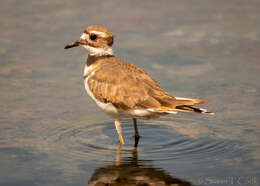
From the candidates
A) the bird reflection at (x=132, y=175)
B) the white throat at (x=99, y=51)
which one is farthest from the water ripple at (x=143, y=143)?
the white throat at (x=99, y=51)

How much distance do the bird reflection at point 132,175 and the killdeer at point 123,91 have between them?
3.05 feet

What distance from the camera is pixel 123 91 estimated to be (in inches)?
360

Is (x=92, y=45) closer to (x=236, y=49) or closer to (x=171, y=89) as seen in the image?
(x=171, y=89)

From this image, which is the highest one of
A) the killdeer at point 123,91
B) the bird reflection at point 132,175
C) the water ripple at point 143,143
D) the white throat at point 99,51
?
the white throat at point 99,51

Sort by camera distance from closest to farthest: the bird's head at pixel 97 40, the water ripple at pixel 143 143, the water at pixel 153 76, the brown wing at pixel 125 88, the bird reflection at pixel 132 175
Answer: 1. the bird reflection at pixel 132 175
2. the water at pixel 153 76
3. the water ripple at pixel 143 143
4. the brown wing at pixel 125 88
5. the bird's head at pixel 97 40

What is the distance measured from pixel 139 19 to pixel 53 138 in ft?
18.4

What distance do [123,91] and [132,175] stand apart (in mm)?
1664

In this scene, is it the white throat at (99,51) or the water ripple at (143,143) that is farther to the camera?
the white throat at (99,51)

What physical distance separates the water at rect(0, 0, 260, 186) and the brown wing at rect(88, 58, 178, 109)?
754 mm

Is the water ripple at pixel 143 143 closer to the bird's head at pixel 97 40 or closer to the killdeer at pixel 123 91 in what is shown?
the killdeer at pixel 123 91

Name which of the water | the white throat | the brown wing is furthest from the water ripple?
the white throat

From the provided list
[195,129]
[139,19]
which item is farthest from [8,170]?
[139,19]

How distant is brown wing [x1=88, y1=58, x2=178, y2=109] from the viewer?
895cm

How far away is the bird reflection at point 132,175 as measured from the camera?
7770 millimetres
